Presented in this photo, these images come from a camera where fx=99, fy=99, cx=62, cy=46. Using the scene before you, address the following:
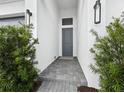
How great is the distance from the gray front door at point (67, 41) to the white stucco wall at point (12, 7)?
11.0ft

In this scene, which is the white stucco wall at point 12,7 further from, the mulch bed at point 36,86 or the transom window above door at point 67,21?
the transom window above door at point 67,21

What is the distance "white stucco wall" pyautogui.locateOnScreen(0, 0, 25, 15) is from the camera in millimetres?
3647

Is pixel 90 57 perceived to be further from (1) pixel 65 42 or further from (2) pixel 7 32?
(1) pixel 65 42

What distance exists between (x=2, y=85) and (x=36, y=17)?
1918 millimetres

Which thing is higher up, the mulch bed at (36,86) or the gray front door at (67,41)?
the gray front door at (67,41)

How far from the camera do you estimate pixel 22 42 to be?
2.14 meters

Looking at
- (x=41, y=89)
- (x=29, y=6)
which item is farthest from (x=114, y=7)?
(x=41, y=89)

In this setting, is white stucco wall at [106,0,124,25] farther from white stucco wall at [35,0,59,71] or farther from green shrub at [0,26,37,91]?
white stucco wall at [35,0,59,71]

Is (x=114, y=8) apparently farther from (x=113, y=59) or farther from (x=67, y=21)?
(x=67, y=21)

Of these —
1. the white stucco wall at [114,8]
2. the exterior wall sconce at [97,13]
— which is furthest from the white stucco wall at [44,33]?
the white stucco wall at [114,8]

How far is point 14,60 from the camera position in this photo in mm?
2062

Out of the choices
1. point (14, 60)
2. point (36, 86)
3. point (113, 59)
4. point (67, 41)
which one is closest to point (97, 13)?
point (113, 59)

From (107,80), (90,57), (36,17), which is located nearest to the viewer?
(107,80)

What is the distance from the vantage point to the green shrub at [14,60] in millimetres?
2016
